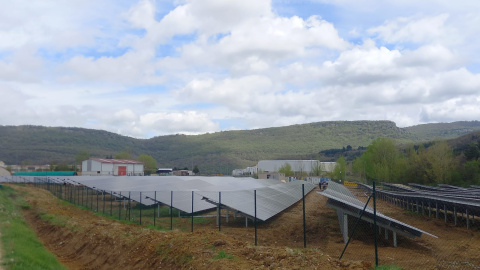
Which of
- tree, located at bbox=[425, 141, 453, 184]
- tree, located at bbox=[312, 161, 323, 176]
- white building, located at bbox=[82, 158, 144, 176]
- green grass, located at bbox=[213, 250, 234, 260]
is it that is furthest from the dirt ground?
tree, located at bbox=[312, 161, 323, 176]

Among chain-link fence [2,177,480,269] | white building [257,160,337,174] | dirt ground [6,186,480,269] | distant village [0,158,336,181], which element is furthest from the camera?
white building [257,160,337,174]

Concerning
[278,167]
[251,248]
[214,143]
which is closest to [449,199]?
[251,248]

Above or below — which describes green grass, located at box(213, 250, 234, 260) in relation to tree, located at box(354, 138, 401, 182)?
below

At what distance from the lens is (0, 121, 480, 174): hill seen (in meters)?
124

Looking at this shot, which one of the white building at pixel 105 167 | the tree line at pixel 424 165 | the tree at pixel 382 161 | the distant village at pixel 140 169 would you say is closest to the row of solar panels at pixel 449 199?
the tree line at pixel 424 165

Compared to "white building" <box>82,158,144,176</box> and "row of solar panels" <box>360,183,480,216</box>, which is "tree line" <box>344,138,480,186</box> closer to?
"row of solar panels" <box>360,183,480,216</box>

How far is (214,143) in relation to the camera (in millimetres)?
150750

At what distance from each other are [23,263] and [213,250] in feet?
15.7

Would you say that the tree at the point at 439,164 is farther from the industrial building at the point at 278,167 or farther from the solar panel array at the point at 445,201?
the industrial building at the point at 278,167

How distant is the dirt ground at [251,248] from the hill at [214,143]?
9862cm

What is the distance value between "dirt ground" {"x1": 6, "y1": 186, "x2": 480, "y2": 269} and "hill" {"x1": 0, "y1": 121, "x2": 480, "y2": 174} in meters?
98.6

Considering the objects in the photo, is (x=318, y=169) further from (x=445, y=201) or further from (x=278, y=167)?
(x=445, y=201)

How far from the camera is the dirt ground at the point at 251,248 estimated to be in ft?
29.4

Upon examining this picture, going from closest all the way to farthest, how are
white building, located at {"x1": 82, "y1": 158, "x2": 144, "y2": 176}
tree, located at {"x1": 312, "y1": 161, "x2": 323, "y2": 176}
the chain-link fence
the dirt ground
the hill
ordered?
1. the dirt ground
2. the chain-link fence
3. white building, located at {"x1": 82, "y1": 158, "x2": 144, "y2": 176}
4. tree, located at {"x1": 312, "y1": 161, "x2": 323, "y2": 176}
5. the hill
